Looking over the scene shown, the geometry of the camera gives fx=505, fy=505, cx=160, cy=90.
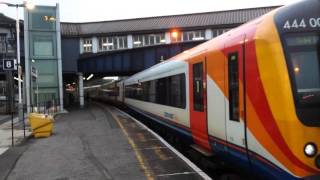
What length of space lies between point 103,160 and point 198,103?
3.04m

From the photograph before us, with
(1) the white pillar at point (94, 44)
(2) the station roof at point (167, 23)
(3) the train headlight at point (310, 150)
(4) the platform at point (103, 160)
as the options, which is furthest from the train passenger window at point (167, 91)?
(1) the white pillar at point (94, 44)

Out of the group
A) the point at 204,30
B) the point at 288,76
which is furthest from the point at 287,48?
the point at 204,30

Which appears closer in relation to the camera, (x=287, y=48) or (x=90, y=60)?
(x=287, y=48)

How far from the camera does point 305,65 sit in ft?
20.2

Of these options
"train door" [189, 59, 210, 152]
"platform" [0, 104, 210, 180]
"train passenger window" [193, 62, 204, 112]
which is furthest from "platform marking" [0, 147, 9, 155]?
"train passenger window" [193, 62, 204, 112]

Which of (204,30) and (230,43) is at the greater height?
(204,30)

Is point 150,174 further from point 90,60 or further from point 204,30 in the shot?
point 204,30

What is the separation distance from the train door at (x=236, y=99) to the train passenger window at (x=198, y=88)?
6.32ft

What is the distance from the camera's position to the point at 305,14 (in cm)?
633

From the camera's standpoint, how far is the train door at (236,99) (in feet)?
23.6

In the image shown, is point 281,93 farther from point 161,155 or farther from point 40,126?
point 40,126

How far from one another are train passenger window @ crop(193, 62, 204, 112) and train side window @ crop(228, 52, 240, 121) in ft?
6.72

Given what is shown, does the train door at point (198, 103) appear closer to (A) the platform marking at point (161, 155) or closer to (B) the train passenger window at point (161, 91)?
(A) the platform marking at point (161, 155)

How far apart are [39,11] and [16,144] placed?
28.9 meters
